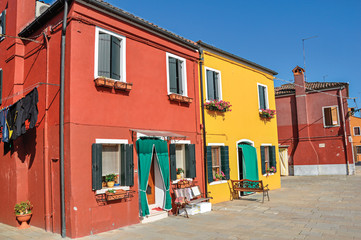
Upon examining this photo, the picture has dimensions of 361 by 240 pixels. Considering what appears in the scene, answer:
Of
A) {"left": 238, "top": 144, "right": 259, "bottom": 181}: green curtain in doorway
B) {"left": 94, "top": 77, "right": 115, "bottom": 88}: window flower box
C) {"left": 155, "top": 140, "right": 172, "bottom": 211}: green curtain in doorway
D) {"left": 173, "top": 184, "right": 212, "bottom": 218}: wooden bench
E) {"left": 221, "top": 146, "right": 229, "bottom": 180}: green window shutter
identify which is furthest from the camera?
{"left": 238, "top": 144, "right": 259, "bottom": 181}: green curtain in doorway

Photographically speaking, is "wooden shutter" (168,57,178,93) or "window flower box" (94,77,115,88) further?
"wooden shutter" (168,57,178,93)

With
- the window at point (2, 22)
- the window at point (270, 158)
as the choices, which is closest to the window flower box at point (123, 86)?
the window at point (2, 22)

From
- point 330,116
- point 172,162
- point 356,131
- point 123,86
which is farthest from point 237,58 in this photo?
point 356,131

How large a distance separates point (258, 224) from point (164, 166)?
3.19 m

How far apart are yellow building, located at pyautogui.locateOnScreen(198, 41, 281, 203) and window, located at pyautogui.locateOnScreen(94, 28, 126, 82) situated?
4.06 meters

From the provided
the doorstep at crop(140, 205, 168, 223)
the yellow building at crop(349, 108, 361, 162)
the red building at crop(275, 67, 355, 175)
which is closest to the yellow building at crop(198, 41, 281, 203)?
the doorstep at crop(140, 205, 168, 223)

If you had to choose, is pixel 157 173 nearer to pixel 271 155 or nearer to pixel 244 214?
pixel 244 214

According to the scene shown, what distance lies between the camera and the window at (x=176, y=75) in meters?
10.4

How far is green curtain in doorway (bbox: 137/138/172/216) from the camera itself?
8539 mm

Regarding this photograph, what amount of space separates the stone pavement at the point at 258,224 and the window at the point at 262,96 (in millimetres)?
5612

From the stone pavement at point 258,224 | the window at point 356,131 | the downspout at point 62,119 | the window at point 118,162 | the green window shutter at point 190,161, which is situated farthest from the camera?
the window at point 356,131

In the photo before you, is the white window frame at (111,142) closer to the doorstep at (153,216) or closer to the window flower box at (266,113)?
the doorstep at (153,216)

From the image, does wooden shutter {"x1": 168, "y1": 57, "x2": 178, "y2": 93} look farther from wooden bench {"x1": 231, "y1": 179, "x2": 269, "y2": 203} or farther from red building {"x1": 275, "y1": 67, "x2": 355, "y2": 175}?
red building {"x1": 275, "y1": 67, "x2": 355, "y2": 175}

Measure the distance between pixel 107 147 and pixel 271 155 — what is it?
986 centimetres
